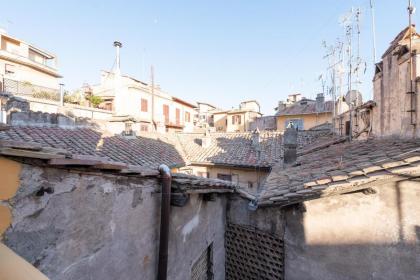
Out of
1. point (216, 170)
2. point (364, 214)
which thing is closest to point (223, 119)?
point (216, 170)

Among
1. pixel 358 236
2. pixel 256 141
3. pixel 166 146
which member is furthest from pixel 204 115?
pixel 358 236

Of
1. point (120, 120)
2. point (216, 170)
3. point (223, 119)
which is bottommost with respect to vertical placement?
point (216, 170)

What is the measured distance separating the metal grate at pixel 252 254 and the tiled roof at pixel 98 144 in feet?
17.3

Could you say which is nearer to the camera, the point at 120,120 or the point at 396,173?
the point at 396,173

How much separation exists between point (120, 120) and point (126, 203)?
13.3 metres

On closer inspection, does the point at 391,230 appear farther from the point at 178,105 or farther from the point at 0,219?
the point at 178,105

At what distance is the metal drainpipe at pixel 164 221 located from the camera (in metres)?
3.37

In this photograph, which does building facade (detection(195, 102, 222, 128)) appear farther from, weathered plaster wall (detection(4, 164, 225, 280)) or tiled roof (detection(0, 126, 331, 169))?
weathered plaster wall (detection(4, 164, 225, 280))

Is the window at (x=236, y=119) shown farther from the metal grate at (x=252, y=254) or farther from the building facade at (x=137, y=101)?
the metal grate at (x=252, y=254)

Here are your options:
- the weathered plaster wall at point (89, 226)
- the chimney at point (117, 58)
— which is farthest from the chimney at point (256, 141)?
the chimney at point (117, 58)

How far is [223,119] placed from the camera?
37281 millimetres

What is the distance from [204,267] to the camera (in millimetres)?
5465

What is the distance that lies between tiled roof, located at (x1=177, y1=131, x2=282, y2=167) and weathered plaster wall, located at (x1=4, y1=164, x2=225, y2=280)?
9.92m

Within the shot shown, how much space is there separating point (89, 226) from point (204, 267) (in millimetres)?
3973
